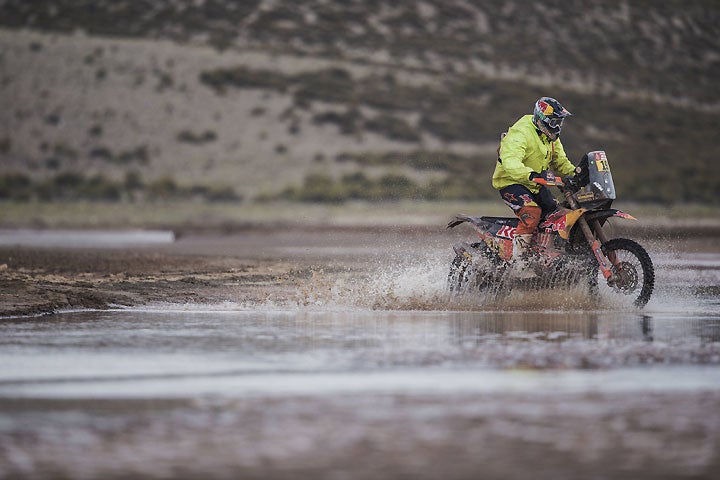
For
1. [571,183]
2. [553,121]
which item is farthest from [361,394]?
[571,183]

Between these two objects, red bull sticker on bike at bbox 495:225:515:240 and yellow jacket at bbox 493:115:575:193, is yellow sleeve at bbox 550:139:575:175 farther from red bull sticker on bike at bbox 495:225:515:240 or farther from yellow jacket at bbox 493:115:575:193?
red bull sticker on bike at bbox 495:225:515:240

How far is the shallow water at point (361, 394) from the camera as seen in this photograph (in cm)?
776

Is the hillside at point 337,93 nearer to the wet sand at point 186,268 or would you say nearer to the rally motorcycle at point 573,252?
the wet sand at point 186,268

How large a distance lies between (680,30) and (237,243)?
198 feet

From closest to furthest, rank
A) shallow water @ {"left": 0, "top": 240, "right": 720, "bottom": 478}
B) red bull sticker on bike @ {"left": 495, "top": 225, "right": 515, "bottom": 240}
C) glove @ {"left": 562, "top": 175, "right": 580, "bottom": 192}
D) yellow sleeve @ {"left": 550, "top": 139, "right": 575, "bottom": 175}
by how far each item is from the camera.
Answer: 1. shallow water @ {"left": 0, "top": 240, "right": 720, "bottom": 478}
2. red bull sticker on bike @ {"left": 495, "top": 225, "right": 515, "bottom": 240}
3. glove @ {"left": 562, "top": 175, "right": 580, "bottom": 192}
4. yellow sleeve @ {"left": 550, "top": 139, "right": 575, "bottom": 175}

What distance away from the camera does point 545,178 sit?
55.8ft

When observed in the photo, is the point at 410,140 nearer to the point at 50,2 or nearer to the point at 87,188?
the point at 87,188

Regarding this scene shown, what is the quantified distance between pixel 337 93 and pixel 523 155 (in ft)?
196

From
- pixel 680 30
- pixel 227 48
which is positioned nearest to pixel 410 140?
pixel 227 48

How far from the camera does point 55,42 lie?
79812mm

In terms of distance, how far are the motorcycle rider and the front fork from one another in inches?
17.4

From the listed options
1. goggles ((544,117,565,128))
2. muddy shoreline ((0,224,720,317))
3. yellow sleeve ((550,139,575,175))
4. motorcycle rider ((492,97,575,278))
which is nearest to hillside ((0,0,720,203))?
Answer: muddy shoreline ((0,224,720,317))

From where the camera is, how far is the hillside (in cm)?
6838

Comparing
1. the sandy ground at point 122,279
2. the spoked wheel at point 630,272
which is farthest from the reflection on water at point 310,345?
the sandy ground at point 122,279
